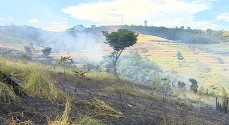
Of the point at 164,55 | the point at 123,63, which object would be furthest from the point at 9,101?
the point at 164,55

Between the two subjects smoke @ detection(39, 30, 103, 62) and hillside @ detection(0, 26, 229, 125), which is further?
smoke @ detection(39, 30, 103, 62)

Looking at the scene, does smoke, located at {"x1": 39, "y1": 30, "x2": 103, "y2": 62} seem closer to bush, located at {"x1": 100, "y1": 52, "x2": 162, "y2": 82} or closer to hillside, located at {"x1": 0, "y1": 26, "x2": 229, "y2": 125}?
hillside, located at {"x1": 0, "y1": 26, "x2": 229, "y2": 125}

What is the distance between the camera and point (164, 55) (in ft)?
229

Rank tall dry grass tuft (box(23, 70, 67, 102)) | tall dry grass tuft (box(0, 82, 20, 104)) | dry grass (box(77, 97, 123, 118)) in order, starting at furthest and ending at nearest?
tall dry grass tuft (box(23, 70, 67, 102)) → dry grass (box(77, 97, 123, 118)) → tall dry grass tuft (box(0, 82, 20, 104))

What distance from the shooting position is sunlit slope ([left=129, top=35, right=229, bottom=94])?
1914 inches

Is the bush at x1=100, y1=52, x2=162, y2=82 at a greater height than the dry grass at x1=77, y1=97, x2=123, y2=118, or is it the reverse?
the dry grass at x1=77, y1=97, x2=123, y2=118

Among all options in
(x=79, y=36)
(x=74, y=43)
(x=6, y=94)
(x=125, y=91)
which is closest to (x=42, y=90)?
(x=6, y=94)

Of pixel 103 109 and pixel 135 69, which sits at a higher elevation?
pixel 103 109

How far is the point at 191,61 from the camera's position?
2383 inches

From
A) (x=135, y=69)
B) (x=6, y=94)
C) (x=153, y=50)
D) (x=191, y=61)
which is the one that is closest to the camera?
(x=6, y=94)

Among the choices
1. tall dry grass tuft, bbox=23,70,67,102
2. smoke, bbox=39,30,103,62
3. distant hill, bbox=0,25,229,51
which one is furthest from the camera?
distant hill, bbox=0,25,229,51

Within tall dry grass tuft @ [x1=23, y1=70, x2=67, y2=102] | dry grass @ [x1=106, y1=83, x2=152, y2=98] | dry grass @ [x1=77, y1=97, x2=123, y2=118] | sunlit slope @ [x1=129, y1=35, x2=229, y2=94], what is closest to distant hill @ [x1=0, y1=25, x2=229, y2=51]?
sunlit slope @ [x1=129, y1=35, x2=229, y2=94]

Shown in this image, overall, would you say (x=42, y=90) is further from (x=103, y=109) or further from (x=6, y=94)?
(x=103, y=109)

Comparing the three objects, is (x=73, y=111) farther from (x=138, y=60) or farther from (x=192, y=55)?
(x=192, y=55)
